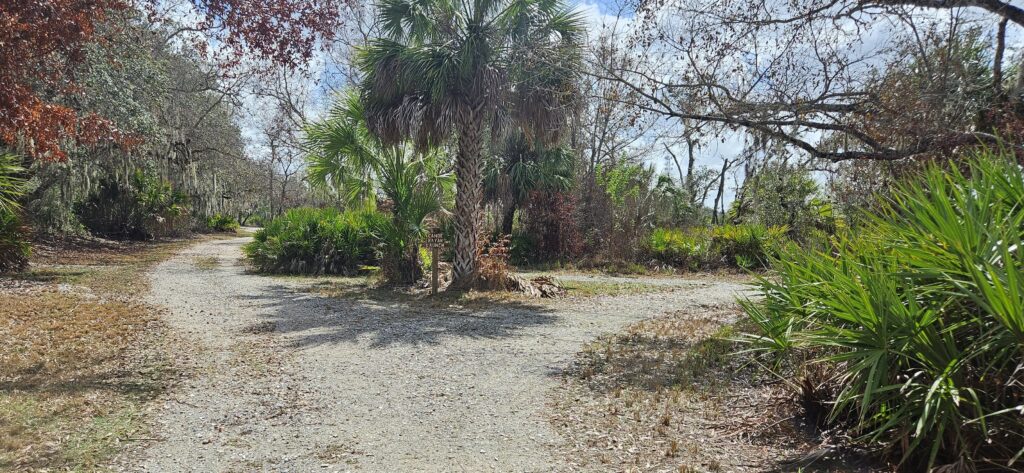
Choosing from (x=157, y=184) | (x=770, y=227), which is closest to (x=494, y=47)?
(x=770, y=227)

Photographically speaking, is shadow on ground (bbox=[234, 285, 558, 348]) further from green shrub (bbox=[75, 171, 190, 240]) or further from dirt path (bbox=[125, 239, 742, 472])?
green shrub (bbox=[75, 171, 190, 240])

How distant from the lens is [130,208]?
23391mm

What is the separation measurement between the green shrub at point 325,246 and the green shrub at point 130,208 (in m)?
11.1

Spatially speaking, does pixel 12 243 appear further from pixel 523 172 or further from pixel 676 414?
pixel 676 414

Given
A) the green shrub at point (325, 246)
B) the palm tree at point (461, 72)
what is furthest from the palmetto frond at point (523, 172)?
the palm tree at point (461, 72)

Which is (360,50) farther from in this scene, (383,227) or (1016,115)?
(1016,115)

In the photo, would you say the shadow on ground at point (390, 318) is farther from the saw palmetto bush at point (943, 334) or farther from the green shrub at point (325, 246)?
the saw palmetto bush at point (943, 334)

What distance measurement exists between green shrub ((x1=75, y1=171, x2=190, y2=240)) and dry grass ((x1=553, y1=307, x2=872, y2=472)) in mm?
22600

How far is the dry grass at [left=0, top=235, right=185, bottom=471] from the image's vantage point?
12.6 feet

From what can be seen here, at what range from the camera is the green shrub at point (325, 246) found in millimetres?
14750

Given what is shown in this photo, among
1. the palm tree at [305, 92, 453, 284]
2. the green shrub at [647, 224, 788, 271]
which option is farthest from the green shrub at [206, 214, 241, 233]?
the green shrub at [647, 224, 788, 271]

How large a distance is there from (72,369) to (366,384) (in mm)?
2895

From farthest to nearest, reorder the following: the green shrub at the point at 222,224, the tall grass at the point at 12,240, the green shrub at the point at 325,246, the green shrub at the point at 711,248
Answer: the green shrub at the point at 222,224, the green shrub at the point at 711,248, the green shrub at the point at 325,246, the tall grass at the point at 12,240

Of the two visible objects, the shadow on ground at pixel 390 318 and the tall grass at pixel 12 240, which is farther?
the tall grass at pixel 12 240
